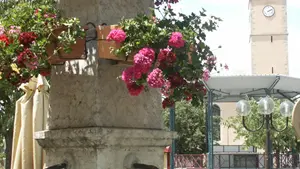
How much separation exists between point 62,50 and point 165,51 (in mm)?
537

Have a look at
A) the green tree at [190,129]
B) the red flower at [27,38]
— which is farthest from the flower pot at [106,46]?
the green tree at [190,129]

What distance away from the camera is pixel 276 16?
6356 cm

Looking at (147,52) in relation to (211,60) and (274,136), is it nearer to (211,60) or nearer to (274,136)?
(211,60)

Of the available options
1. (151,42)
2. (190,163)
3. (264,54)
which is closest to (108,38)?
(151,42)

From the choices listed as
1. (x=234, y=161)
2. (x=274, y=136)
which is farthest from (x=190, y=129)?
(x=234, y=161)

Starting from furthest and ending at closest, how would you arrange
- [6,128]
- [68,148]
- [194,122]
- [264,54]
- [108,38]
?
[264,54], [194,122], [6,128], [68,148], [108,38]

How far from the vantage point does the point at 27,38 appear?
3172 mm

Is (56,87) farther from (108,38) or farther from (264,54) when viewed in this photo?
(264,54)

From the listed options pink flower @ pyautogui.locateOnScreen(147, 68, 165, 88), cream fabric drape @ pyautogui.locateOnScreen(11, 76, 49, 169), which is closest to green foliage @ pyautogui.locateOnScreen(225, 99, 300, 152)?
cream fabric drape @ pyautogui.locateOnScreen(11, 76, 49, 169)

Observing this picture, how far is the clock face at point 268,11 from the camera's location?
63.6 metres

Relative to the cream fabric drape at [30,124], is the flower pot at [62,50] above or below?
above

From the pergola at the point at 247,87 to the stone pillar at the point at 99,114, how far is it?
15.5 meters

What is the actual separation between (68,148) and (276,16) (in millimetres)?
62319

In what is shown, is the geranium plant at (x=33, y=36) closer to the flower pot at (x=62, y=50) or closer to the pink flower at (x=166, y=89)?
the flower pot at (x=62, y=50)
